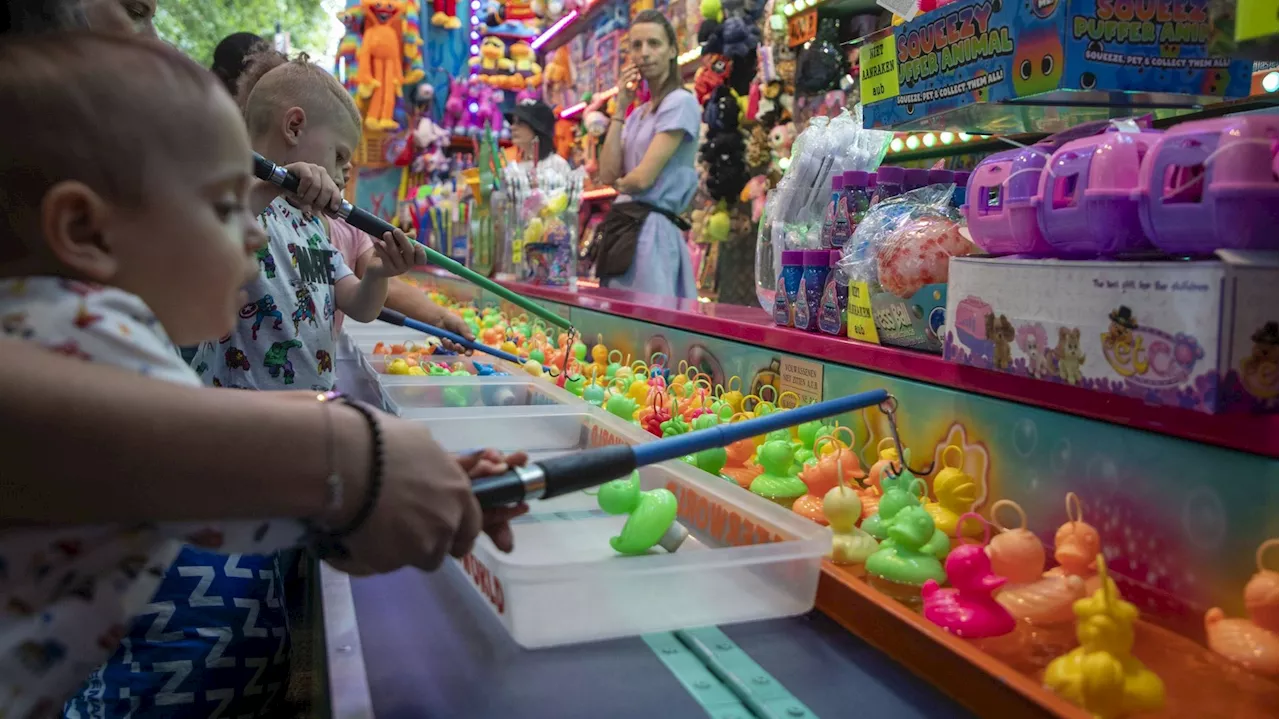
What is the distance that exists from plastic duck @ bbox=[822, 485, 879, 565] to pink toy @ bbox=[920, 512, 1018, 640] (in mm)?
125

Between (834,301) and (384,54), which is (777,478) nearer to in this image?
(834,301)

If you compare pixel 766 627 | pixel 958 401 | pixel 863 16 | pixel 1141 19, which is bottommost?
pixel 766 627

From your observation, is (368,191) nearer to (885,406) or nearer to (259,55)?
(259,55)

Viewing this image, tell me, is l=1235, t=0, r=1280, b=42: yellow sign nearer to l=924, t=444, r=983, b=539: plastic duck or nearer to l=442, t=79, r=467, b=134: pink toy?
l=924, t=444, r=983, b=539: plastic duck

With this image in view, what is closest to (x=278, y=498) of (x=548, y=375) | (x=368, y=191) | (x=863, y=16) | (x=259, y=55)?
(x=548, y=375)

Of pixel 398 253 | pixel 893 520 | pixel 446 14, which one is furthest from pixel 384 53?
pixel 893 520

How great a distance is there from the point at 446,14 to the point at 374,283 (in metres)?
6.44

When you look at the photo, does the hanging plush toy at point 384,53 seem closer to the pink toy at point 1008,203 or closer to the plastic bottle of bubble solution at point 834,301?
the plastic bottle of bubble solution at point 834,301

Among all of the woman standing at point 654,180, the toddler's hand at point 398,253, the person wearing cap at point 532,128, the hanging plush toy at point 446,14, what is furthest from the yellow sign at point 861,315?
the hanging plush toy at point 446,14

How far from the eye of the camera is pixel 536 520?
134cm

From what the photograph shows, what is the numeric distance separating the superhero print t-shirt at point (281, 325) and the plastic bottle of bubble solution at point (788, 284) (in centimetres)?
95

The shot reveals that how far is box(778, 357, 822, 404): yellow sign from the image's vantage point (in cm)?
173

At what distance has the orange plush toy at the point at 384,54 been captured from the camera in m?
7.29

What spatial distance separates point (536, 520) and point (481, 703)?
476 millimetres
